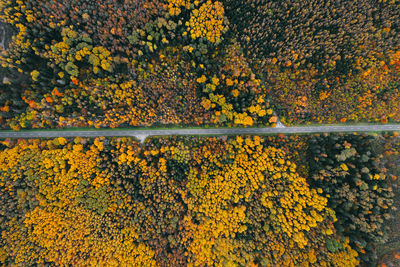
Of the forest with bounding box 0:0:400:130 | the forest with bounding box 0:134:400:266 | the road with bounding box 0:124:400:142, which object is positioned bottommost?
the forest with bounding box 0:134:400:266

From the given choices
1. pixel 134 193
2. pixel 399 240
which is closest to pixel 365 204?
pixel 399 240

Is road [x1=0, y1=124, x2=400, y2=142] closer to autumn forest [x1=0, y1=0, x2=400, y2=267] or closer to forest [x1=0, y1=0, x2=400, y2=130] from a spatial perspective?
autumn forest [x1=0, y1=0, x2=400, y2=267]

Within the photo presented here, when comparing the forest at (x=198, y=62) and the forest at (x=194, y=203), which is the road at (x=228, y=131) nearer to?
the forest at (x=198, y=62)

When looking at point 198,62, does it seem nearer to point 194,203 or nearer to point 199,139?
point 199,139

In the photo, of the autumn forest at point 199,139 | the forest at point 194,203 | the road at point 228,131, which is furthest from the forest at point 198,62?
the forest at point 194,203

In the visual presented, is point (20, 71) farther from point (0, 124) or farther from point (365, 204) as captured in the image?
point (365, 204)

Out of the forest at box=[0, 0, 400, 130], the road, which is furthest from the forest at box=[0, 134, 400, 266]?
the forest at box=[0, 0, 400, 130]

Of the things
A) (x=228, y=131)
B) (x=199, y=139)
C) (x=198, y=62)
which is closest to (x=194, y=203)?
(x=199, y=139)
